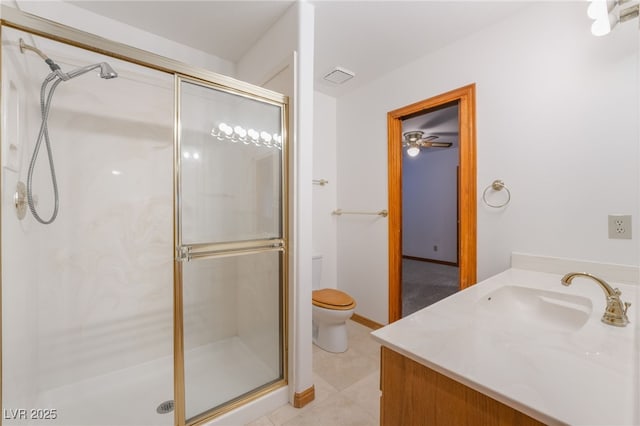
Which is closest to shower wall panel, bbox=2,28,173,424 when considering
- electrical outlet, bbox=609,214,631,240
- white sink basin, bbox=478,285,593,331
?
white sink basin, bbox=478,285,593,331

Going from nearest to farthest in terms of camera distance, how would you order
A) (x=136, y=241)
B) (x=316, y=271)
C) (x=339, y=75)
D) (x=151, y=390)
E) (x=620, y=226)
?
(x=620, y=226) → (x=151, y=390) → (x=136, y=241) → (x=339, y=75) → (x=316, y=271)

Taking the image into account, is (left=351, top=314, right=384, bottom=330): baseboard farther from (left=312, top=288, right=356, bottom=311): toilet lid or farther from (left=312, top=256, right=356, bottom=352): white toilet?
(left=312, top=288, right=356, bottom=311): toilet lid

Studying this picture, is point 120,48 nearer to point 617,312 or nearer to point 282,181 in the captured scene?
point 282,181

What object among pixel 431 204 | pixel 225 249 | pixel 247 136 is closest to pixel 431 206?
pixel 431 204

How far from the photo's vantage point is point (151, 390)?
1.73 meters

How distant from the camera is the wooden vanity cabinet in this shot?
23.9 inches

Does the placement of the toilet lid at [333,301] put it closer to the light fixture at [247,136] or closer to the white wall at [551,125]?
the white wall at [551,125]

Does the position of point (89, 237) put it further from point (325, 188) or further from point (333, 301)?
point (325, 188)

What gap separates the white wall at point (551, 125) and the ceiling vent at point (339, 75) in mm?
606

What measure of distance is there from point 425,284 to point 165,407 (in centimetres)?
346

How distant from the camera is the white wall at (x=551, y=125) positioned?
1.39m

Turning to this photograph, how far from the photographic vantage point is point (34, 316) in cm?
155

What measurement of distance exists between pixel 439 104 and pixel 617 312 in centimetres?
174

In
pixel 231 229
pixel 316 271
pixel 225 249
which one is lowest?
pixel 316 271
